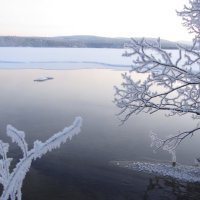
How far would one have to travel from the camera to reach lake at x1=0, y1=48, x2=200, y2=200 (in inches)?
478

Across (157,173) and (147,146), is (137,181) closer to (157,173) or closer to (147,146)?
(157,173)

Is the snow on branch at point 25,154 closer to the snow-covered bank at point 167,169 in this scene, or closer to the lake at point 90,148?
the lake at point 90,148

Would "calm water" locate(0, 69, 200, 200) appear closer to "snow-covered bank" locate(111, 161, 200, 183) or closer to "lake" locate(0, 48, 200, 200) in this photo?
"lake" locate(0, 48, 200, 200)

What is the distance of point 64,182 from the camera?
12.5 meters

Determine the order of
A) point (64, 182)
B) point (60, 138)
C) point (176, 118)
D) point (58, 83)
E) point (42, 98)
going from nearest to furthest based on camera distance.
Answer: point (60, 138), point (64, 182), point (176, 118), point (42, 98), point (58, 83)

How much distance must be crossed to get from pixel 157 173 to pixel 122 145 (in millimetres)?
2881

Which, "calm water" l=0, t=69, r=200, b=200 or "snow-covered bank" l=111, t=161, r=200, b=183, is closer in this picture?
"calm water" l=0, t=69, r=200, b=200

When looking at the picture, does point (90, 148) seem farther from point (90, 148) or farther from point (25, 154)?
point (25, 154)

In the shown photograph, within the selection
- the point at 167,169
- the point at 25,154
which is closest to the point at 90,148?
the point at 167,169

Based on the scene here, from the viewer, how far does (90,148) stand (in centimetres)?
1566

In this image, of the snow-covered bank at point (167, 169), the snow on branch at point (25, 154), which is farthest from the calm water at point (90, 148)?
the snow on branch at point (25, 154)

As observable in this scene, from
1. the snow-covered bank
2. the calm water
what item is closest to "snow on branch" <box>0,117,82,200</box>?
the calm water

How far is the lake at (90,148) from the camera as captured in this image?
12.1 m

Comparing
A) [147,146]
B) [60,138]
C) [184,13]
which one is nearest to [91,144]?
[147,146]
